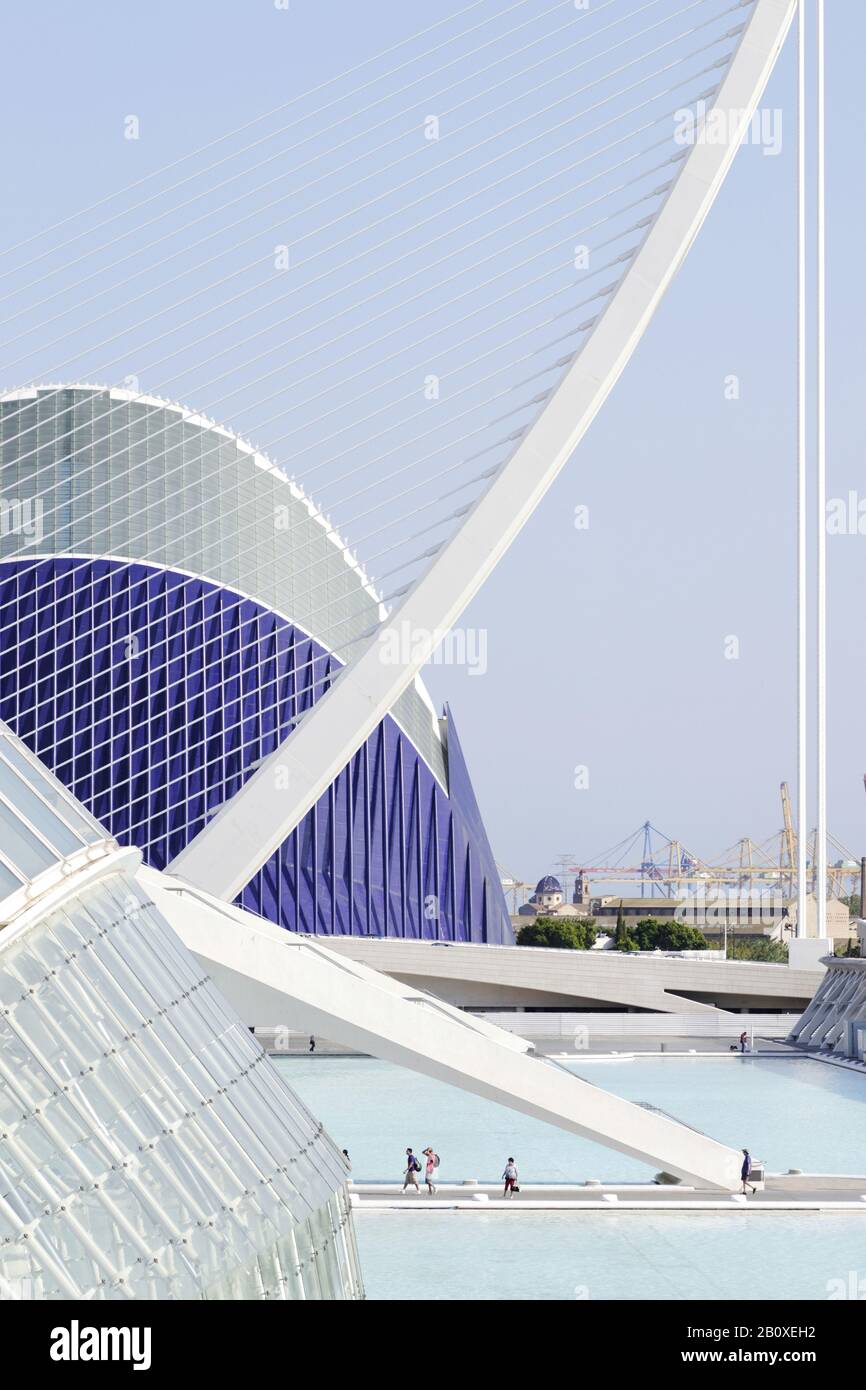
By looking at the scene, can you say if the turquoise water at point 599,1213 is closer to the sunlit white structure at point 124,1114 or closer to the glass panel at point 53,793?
the sunlit white structure at point 124,1114

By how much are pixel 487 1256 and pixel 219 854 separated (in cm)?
592

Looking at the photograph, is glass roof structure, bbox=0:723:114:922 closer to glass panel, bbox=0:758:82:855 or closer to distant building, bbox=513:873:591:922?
glass panel, bbox=0:758:82:855

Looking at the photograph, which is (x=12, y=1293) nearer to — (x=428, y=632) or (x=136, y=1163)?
(x=136, y=1163)

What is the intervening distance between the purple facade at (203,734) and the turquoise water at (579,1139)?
580 inches

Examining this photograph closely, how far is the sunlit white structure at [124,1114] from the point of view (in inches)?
312

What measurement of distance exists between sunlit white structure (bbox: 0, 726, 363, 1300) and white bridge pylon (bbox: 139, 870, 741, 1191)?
6.59m

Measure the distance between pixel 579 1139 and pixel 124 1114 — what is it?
1924 centimetres

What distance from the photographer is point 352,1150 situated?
2416 cm

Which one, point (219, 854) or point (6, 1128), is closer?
point (6, 1128)

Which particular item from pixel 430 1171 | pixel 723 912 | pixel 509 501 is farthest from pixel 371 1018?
pixel 723 912

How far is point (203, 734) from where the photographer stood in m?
53.2

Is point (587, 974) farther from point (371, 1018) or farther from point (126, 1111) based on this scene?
point (126, 1111)
